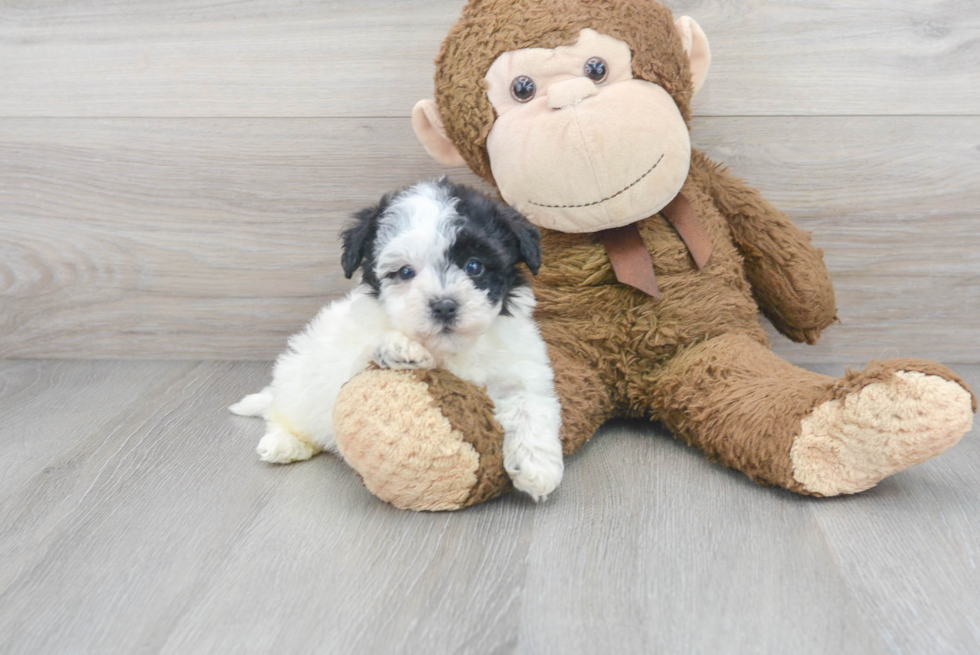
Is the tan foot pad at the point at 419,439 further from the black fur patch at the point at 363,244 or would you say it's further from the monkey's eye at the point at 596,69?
Answer: the monkey's eye at the point at 596,69

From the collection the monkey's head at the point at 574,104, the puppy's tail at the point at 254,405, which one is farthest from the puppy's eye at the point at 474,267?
the puppy's tail at the point at 254,405

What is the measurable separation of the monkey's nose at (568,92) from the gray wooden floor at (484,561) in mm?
682

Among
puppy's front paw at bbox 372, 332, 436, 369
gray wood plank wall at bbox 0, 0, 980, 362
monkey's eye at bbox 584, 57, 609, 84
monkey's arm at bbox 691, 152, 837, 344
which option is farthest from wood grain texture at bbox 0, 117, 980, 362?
puppy's front paw at bbox 372, 332, 436, 369

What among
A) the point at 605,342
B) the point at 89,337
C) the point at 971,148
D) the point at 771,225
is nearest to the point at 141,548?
the point at 605,342

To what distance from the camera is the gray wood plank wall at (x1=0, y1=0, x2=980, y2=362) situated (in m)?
1.88

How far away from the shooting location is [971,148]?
191 cm

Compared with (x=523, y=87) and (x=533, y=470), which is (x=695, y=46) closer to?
(x=523, y=87)

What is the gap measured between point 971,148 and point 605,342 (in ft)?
3.49

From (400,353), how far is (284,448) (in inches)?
16.3

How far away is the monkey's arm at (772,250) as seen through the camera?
1.74 m

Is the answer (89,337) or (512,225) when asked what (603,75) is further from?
(89,337)

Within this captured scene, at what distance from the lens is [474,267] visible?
1.32 metres

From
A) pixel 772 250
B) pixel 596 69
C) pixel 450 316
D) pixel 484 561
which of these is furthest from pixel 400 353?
pixel 772 250

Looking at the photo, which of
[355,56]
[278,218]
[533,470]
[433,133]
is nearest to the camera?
[533,470]
